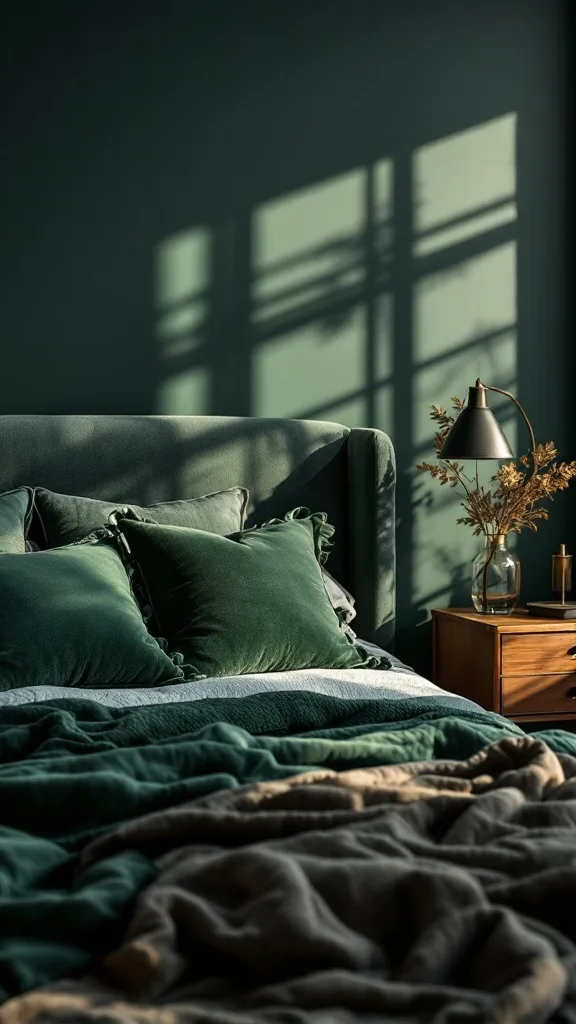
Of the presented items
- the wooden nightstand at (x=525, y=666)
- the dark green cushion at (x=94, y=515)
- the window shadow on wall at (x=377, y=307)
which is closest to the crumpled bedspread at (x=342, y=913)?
the dark green cushion at (x=94, y=515)

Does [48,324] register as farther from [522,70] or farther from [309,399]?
[522,70]

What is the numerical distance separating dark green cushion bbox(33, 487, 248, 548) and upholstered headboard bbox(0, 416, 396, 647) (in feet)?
0.39

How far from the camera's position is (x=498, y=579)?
11.5 feet

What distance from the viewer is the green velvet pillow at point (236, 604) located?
2.65 metres

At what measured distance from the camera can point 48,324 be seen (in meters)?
3.46

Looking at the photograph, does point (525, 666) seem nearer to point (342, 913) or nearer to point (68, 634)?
point (68, 634)

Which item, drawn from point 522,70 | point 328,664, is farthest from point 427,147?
point 328,664

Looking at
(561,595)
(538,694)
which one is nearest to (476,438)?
(561,595)

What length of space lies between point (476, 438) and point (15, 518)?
146 centimetres

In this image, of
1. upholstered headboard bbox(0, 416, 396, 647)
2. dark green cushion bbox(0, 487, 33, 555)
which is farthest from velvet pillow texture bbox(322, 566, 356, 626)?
dark green cushion bbox(0, 487, 33, 555)

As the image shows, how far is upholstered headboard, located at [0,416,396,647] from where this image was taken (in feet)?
10.7

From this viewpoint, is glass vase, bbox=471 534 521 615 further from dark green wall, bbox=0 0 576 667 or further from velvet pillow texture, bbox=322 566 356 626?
velvet pillow texture, bbox=322 566 356 626

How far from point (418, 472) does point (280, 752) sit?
2278 mm

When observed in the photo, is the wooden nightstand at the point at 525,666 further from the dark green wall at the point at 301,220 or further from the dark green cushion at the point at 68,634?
the dark green cushion at the point at 68,634
